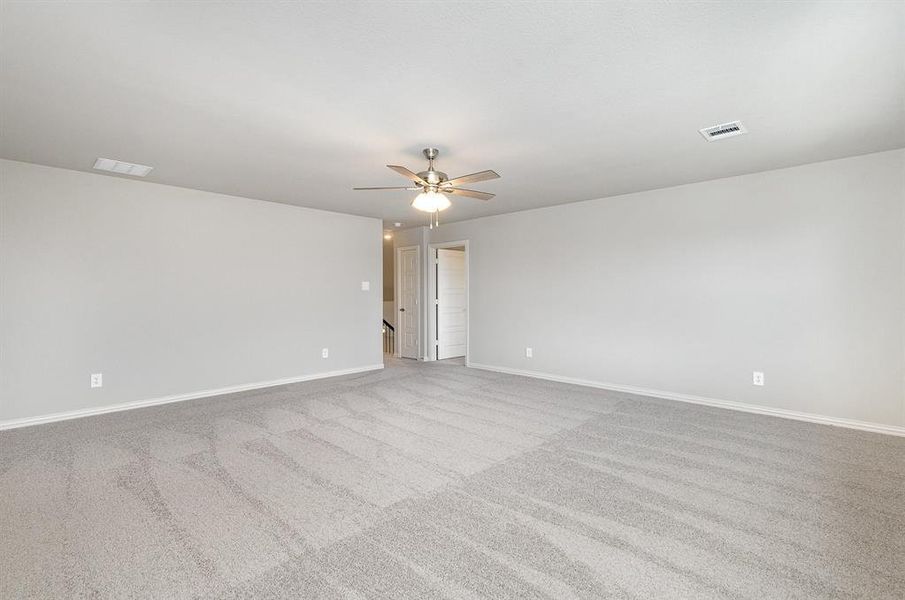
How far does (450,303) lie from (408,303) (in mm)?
820

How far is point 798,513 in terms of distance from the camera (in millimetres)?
2295

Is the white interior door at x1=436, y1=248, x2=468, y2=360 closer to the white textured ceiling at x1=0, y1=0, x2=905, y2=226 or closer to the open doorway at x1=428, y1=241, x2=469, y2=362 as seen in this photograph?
the open doorway at x1=428, y1=241, x2=469, y2=362

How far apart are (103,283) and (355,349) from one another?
3.22 metres

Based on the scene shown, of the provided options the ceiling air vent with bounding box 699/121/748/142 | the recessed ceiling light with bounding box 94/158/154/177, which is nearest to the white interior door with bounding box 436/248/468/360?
the recessed ceiling light with bounding box 94/158/154/177

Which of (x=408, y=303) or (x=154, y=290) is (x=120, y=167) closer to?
(x=154, y=290)

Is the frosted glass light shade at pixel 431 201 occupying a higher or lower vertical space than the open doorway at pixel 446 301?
higher

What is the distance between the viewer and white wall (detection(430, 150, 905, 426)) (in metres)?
3.69

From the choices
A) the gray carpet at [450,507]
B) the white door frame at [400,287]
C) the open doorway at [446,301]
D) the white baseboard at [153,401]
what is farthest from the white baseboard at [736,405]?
the white baseboard at [153,401]

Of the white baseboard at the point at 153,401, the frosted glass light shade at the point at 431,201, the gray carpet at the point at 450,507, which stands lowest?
the gray carpet at the point at 450,507

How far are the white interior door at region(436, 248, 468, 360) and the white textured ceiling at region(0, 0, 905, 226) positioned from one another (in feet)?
12.6

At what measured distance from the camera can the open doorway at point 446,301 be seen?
296 inches

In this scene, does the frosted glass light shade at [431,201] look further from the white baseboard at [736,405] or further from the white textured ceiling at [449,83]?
the white baseboard at [736,405]

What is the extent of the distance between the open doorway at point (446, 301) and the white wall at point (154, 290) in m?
1.60

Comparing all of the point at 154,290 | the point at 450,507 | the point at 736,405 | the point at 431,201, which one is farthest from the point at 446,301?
the point at 450,507
